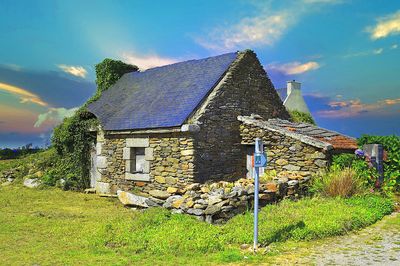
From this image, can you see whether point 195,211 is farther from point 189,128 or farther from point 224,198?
point 189,128

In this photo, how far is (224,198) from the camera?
9141mm

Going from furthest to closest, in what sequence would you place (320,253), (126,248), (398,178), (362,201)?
(398,178) → (362,201) → (126,248) → (320,253)

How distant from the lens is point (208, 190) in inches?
410

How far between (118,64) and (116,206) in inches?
406

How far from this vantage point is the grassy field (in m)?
6.52

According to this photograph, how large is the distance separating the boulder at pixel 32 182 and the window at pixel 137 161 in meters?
5.38

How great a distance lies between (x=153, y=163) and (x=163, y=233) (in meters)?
6.06

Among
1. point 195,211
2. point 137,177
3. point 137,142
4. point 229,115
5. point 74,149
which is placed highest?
point 229,115

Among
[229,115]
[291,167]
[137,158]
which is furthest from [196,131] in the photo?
[291,167]

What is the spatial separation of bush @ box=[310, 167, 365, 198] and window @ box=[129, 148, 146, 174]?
252 inches

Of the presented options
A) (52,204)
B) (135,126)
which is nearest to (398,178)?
(135,126)

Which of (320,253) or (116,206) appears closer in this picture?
(320,253)

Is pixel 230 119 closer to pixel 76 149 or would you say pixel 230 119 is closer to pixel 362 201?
pixel 362 201

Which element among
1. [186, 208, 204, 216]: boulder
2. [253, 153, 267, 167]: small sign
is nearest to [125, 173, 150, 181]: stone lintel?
[186, 208, 204, 216]: boulder
